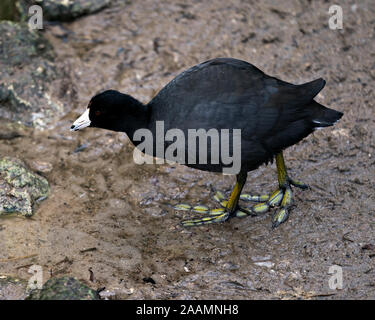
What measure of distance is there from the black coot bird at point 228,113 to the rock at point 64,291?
1349 mm

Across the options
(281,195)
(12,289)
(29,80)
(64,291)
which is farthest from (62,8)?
(64,291)

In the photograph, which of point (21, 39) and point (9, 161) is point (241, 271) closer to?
point (9, 161)

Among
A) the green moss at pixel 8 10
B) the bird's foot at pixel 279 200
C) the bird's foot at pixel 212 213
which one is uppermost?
the green moss at pixel 8 10

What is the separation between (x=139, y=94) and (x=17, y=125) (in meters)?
1.42

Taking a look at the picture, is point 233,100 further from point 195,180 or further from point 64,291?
point 64,291

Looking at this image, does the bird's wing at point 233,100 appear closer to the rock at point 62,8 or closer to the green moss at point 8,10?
the rock at point 62,8

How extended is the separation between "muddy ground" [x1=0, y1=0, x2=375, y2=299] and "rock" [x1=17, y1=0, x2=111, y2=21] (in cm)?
13

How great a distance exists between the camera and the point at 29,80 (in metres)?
6.36

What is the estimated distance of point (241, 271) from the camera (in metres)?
4.39

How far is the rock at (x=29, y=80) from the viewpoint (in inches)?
244

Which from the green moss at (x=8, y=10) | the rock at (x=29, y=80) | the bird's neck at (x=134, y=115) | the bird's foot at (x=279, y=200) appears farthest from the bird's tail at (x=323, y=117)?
the green moss at (x=8, y=10)

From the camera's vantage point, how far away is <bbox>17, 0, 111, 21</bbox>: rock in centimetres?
713

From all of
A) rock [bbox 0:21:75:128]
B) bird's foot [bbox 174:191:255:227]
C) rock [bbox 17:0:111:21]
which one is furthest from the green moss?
bird's foot [bbox 174:191:255:227]
